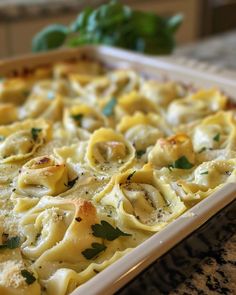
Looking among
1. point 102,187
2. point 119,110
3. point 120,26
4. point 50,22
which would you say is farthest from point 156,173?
point 50,22

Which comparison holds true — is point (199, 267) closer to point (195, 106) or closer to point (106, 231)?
point (106, 231)

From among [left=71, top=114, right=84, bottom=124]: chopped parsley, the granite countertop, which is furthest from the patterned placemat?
[left=71, top=114, right=84, bottom=124]: chopped parsley

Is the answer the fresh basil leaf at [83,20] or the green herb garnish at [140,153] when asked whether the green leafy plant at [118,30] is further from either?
the green herb garnish at [140,153]

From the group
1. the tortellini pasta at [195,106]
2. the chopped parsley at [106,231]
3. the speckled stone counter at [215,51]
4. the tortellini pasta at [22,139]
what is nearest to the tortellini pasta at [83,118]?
the tortellini pasta at [22,139]

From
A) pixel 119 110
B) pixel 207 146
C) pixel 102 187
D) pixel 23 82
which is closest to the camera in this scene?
pixel 102 187

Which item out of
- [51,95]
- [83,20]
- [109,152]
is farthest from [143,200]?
[83,20]

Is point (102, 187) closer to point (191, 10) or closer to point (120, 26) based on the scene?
point (120, 26)

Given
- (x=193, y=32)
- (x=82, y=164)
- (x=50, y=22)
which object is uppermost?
(x=82, y=164)
